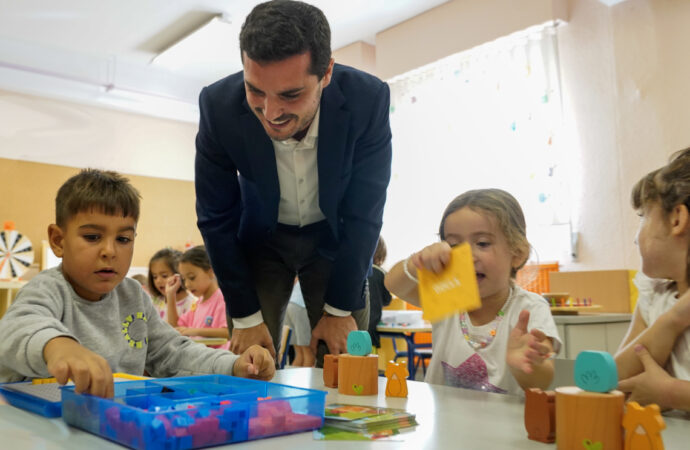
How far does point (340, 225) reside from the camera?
163 centimetres

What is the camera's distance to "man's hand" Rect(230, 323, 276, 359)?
1.55m

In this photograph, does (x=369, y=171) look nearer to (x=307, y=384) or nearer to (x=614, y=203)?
(x=307, y=384)

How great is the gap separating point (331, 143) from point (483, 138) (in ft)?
11.9

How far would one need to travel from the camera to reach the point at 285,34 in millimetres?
1167

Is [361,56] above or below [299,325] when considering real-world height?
above

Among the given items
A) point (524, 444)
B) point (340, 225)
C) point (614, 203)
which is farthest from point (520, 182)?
point (524, 444)

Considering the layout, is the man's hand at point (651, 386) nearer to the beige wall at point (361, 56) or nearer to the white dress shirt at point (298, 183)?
the white dress shirt at point (298, 183)

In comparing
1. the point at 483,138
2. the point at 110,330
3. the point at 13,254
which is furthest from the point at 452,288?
the point at 13,254

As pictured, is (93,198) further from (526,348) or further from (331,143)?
(526,348)

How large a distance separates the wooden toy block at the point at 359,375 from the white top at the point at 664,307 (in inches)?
18.5

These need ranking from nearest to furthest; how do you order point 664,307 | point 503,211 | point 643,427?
point 643,427
point 664,307
point 503,211

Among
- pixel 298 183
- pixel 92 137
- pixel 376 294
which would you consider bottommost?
pixel 376 294

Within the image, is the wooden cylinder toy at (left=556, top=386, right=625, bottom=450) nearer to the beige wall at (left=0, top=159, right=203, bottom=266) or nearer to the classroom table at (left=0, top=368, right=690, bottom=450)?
the classroom table at (left=0, top=368, right=690, bottom=450)

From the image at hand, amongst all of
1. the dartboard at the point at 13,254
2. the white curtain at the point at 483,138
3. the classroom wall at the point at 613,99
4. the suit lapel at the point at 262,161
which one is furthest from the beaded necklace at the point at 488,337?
the dartboard at the point at 13,254
